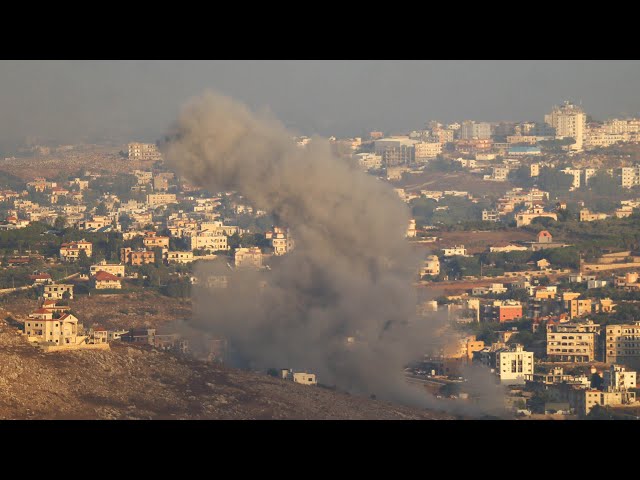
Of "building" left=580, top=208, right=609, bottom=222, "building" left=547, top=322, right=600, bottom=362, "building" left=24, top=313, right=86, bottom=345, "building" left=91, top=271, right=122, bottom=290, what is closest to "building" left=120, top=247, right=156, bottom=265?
"building" left=91, top=271, right=122, bottom=290

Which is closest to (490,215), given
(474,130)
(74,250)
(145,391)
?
(74,250)

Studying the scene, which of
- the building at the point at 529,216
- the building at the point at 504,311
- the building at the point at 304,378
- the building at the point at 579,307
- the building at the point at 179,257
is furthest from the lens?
the building at the point at 529,216

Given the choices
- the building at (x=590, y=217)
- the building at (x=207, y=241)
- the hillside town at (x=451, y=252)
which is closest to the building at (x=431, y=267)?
the hillside town at (x=451, y=252)

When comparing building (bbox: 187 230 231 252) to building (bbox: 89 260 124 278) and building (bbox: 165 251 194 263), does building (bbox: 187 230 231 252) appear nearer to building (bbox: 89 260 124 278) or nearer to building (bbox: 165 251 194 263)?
building (bbox: 165 251 194 263)

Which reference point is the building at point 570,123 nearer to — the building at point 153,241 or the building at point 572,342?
the building at point 153,241

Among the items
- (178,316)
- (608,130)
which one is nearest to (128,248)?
(178,316)
